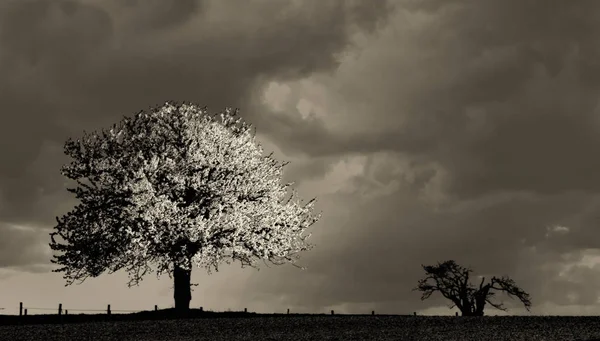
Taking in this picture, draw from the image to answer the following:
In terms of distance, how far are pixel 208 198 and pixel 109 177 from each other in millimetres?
6927

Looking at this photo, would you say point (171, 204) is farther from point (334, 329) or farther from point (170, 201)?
point (334, 329)

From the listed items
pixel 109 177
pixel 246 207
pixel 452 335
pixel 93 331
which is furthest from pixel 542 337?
pixel 109 177

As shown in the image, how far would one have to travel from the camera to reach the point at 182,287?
4869 centimetres

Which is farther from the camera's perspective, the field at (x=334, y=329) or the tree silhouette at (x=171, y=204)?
the tree silhouette at (x=171, y=204)

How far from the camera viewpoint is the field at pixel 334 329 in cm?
2975

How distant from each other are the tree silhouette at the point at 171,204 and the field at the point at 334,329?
1011 cm

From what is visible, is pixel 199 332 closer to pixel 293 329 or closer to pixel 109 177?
pixel 293 329

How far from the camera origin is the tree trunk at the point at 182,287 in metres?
48.2

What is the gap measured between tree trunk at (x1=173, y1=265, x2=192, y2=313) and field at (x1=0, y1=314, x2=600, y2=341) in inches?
391

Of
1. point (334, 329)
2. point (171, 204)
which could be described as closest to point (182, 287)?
point (171, 204)

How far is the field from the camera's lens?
2975cm

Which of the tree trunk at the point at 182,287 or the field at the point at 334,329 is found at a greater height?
the tree trunk at the point at 182,287

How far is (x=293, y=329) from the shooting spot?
3291 cm

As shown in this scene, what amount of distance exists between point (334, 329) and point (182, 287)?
61.5 ft
